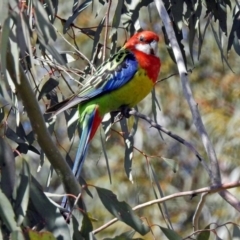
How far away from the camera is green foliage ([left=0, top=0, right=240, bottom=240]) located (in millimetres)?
1559

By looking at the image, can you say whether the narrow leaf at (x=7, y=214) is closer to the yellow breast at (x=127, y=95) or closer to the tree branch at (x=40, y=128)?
the tree branch at (x=40, y=128)

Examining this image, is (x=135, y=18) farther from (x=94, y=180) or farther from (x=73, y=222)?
(x=94, y=180)

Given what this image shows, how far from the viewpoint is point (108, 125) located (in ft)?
8.00

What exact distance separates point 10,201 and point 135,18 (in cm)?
93

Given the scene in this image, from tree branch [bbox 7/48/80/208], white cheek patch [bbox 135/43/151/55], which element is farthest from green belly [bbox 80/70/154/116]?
tree branch [bbox 7/48/80/208]

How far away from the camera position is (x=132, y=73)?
246cm

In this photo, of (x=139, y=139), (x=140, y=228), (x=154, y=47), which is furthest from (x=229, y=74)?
(x=140, y=228)

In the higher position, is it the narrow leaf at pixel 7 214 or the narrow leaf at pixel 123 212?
the narrow leaf at pixel 7 214

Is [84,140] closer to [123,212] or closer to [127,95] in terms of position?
[127,95]

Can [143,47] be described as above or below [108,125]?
above

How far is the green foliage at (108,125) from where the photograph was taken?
1559 millimetres

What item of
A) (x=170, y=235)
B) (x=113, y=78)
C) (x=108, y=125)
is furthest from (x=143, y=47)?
(x=170, y=235)

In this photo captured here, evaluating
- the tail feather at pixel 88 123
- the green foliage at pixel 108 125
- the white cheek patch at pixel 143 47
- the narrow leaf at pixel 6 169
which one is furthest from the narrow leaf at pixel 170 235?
the white cheek patch at pixel 143 47

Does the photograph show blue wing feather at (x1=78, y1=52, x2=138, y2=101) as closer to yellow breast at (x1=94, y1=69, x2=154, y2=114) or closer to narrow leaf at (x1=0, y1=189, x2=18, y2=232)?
yellow breast at (x1=94, y1=69, x2=154, y2=114)
